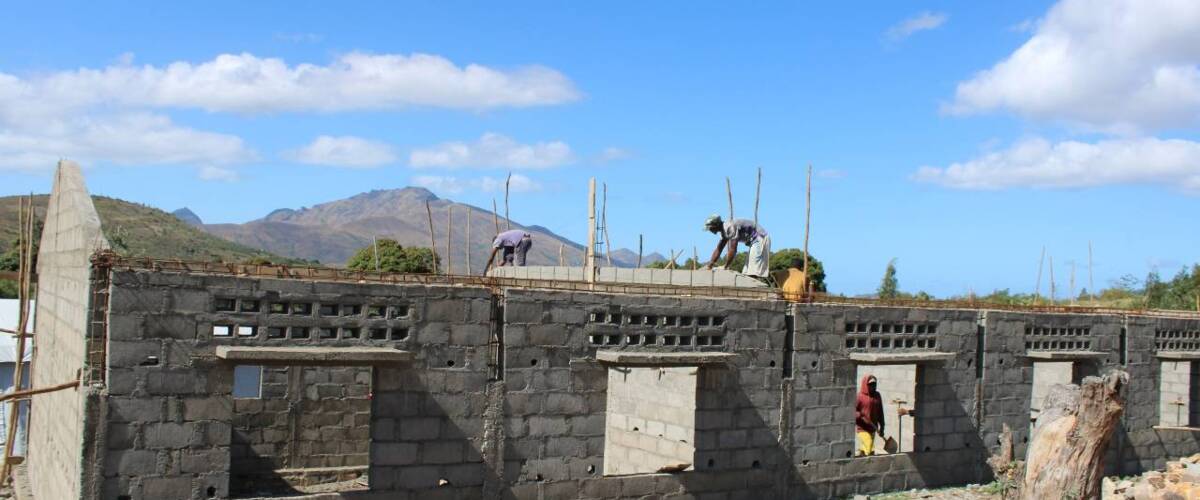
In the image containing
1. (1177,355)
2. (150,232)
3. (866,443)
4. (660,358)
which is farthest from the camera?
(150,232)

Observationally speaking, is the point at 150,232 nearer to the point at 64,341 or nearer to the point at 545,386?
the point at 64,341

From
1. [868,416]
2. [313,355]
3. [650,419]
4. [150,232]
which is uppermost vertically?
[150,232]

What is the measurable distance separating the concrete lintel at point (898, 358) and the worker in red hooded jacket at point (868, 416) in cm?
123

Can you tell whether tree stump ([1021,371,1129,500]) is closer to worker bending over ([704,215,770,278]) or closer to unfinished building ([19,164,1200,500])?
unfinished building ([19,164,1200,500])

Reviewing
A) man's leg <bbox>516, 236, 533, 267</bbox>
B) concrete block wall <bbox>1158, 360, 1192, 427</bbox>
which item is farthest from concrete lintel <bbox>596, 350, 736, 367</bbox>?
concrete block wall <bbox>1158, 360, 1192, 427</bbox>

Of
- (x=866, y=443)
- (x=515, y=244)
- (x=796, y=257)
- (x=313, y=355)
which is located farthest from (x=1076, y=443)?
(x=796, y=257)

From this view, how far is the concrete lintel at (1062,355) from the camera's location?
14273 mm

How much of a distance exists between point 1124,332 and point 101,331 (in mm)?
13899

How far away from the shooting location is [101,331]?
802cm

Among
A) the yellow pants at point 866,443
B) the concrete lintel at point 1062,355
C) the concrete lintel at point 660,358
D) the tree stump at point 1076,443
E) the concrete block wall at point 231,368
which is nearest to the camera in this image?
the tree stump at point 1076,443

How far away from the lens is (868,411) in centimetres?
1391

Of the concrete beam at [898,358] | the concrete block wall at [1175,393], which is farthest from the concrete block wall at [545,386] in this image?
the concrete block wall at [1175,393]

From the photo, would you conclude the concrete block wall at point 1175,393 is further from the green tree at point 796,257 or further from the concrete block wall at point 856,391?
the green tree at point 796,257

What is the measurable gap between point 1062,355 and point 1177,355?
10.5 feet
